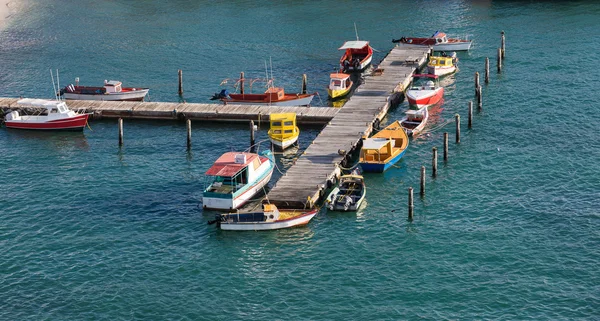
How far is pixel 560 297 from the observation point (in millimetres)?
67875

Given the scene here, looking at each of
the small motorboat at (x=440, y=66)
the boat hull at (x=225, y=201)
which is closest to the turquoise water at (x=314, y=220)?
the small motorboat at (x=440, y=66)

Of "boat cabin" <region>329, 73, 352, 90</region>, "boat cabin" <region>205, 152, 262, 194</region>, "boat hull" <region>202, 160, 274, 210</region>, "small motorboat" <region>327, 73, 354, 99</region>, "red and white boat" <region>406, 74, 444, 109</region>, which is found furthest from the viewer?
"boat cabin" <region>329, 73, 352, 90</region>

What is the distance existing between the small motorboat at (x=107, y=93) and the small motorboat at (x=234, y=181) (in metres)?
29.8

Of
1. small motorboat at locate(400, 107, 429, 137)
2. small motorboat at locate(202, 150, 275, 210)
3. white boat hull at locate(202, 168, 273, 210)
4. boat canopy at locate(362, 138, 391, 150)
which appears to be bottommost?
white boat hull at locate(202, 168, 273, 210)

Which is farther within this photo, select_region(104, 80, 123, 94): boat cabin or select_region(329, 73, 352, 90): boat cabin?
select_region(329, 73, 352, 90): boat cabin

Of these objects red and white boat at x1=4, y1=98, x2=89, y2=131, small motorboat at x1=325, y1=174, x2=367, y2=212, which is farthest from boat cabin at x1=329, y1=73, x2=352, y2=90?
small motorboat at x1=325, y1=174, x2=367, y2=212

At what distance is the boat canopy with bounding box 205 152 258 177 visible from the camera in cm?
8288

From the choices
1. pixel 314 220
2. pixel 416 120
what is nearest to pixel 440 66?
pixel 416 120

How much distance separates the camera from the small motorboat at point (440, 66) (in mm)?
120812

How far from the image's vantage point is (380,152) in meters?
91.0

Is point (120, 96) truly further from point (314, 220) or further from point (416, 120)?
point (314, 220)

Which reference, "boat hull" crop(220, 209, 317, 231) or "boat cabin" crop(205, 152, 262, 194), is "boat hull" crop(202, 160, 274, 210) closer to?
"boat cabin" crop(205, 152, 262, 194)

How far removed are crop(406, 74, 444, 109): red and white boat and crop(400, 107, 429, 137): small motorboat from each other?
15.6 feet

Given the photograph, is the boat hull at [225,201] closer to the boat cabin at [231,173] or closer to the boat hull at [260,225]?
the boat cabin at [231,173]
